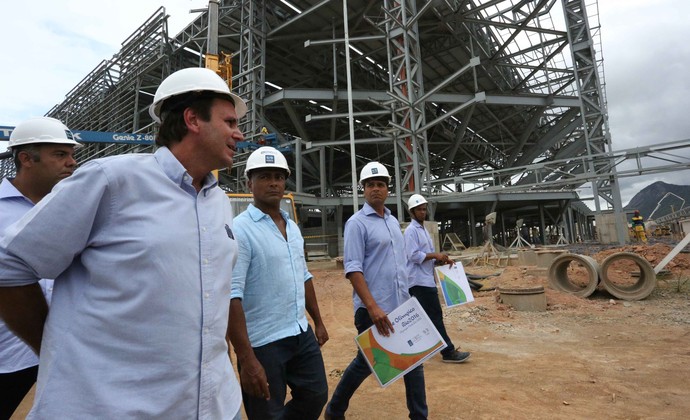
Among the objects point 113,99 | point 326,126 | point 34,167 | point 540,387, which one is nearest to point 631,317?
point 540,387

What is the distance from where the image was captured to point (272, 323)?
2.19 meters

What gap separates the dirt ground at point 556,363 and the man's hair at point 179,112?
10.1 feet

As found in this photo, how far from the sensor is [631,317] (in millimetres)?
6711

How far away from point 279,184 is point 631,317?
24.6 feet

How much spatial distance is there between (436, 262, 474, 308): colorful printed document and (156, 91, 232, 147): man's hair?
4153 millimetres

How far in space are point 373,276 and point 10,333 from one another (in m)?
2.37

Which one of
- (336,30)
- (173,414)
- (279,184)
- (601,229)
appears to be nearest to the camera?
(173,414)

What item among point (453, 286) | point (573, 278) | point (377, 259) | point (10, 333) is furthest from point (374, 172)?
point (573, 278)

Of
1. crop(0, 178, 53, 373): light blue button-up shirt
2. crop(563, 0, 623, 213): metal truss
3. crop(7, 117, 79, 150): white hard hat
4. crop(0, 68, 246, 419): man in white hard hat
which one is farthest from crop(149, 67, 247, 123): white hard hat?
crop(563, 0, 623, 213): metal truss

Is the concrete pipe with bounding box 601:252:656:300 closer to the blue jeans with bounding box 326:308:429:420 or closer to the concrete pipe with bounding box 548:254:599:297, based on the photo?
the concrete pipe with bounding box 548:254:599:297

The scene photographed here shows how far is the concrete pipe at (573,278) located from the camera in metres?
8.21

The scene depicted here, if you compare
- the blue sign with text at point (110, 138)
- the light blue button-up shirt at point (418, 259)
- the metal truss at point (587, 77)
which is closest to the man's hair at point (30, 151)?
the light blue button-up shirt at point (418, 259)

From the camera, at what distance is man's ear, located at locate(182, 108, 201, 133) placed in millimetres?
1427

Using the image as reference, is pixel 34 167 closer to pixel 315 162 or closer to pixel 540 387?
pixel 540 387
